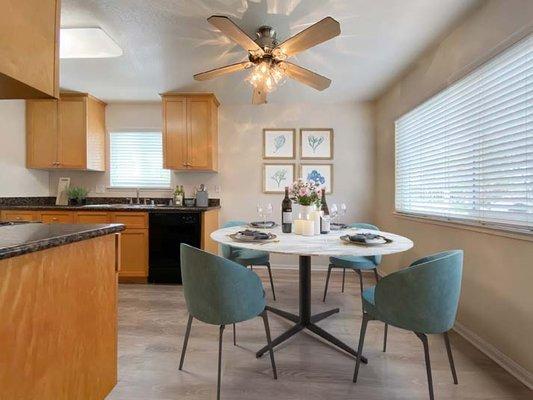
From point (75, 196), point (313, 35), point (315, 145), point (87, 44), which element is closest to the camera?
point (313, 35)

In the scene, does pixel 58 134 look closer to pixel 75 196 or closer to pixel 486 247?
pixel 75 196

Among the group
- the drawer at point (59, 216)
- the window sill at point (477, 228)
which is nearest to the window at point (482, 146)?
the window sill at point (477, 228)

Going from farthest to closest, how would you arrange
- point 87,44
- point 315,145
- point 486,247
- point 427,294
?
point 315,145 → point 87,44 → point 486,247 → point 427,294

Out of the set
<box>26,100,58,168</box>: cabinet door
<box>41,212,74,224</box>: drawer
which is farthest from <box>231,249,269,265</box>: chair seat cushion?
<box>26,100,58,168</box>: cabinet door

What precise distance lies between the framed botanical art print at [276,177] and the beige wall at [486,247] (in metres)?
1.72

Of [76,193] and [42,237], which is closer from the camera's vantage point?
[42,237]

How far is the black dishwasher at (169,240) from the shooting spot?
135 inches

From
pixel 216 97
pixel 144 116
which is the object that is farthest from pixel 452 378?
pixel 144 116

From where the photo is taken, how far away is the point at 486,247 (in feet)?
6.50

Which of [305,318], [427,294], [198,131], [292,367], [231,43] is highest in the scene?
[231,43]

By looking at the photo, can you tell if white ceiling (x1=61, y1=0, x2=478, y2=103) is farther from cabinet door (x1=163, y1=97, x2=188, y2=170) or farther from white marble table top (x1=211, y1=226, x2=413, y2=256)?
white marble table top (x1=211, y1=226, x2=413, y2=256)

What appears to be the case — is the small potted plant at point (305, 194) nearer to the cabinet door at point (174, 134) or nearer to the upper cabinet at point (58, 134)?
the cabinet door at point (174, 134)

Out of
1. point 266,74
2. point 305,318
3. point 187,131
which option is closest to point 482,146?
point 266,74

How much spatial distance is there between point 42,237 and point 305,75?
202 cm
